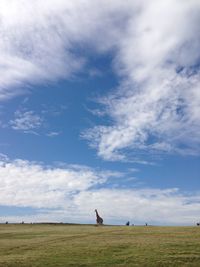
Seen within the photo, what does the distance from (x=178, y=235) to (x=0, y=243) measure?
19.0 meters

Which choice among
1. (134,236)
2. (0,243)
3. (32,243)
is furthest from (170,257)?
(0,243)

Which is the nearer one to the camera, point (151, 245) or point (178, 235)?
point (151, 245)

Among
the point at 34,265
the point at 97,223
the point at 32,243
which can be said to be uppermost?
the point at 97,223

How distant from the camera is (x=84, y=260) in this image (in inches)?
1359

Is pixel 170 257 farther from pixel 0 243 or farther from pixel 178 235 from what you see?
pixel 0 243

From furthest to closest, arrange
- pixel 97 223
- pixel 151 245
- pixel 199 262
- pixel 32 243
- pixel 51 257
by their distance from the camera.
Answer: pixel 97 223
pixel 32 243
pixel 151 245
pixel 51 257
pixel 199 262

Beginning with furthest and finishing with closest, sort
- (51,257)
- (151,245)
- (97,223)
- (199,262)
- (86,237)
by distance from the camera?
1. (97,223)
2. (86,237)
3. (151,245)
4. (51,257)
5. (199,262)

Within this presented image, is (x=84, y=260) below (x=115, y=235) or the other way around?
below

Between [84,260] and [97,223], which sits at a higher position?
[97,223]

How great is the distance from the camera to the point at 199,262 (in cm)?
3253

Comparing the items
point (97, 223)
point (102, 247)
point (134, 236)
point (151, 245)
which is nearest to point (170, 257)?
point (151, 245)

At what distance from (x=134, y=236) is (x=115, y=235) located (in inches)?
117

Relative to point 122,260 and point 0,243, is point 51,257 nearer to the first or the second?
point 122,260

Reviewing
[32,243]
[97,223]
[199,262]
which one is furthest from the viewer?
[97,223]
